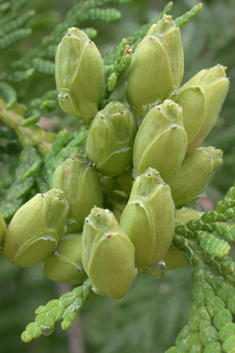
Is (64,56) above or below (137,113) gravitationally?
above

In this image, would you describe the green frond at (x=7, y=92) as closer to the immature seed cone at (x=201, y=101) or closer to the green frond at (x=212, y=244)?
the immature seed cone at (x=201, y=101)

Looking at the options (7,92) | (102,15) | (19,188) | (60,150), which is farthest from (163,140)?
(7,92)

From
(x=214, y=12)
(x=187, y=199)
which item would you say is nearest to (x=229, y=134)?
(x=214, y=12)

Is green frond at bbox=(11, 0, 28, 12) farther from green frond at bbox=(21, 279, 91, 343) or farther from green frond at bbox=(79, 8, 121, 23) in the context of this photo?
green frond at bbox=(21, 279, 91, 343)

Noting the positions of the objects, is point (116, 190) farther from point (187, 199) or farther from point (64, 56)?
point (64, 56)

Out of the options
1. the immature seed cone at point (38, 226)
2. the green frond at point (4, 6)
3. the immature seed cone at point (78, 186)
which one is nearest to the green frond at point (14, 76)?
the green frond at point (4, 6)

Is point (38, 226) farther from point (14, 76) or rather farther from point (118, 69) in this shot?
point (14, 76)

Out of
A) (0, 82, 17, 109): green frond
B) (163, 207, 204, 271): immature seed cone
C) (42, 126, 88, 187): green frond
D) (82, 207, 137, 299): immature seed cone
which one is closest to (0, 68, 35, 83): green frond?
(0, 82, 17, 109): green frond
